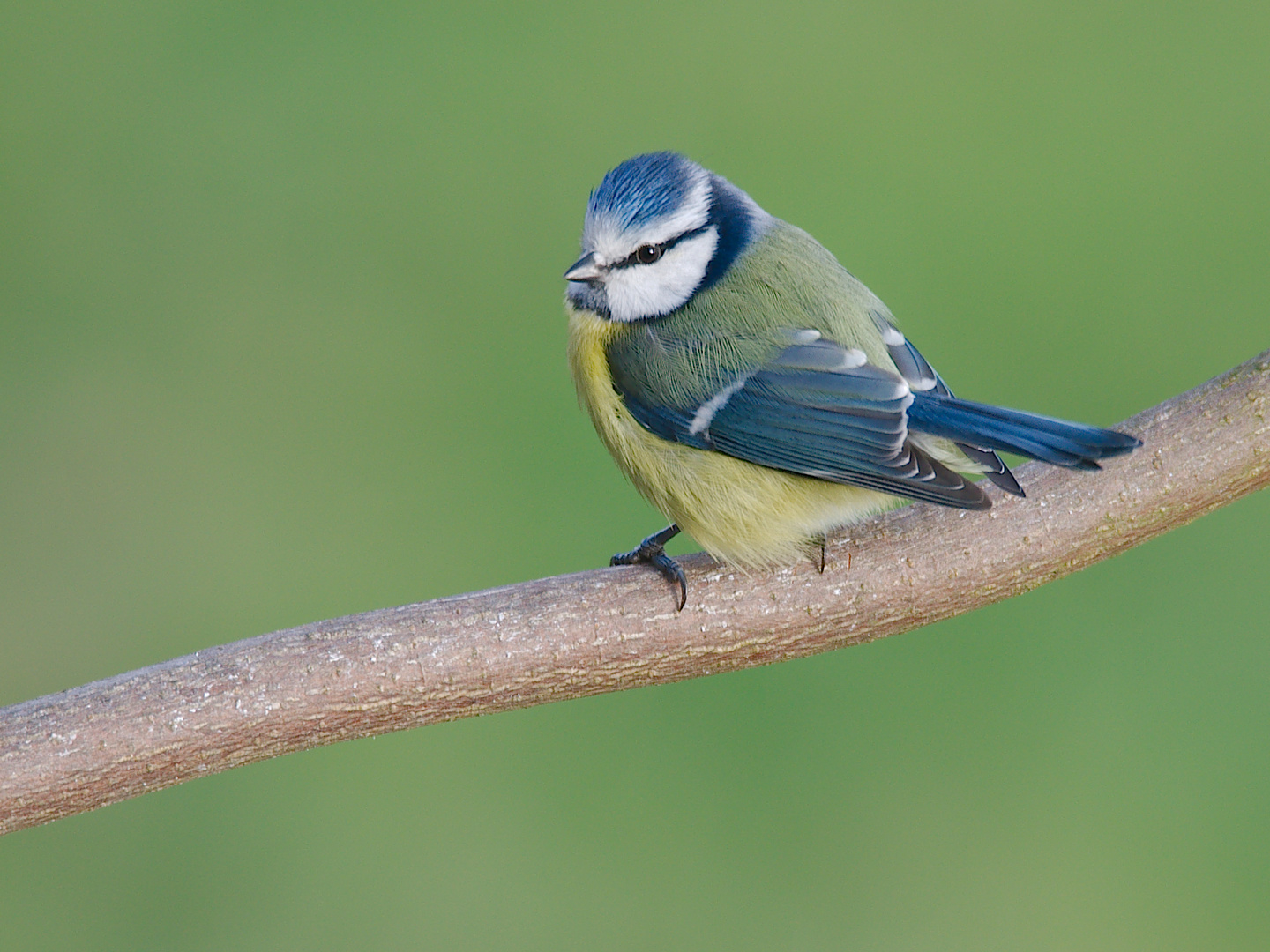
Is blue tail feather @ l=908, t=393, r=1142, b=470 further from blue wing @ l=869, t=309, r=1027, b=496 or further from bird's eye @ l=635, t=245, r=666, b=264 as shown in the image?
bird's eye @ l=635, t=245, r=666, b=264

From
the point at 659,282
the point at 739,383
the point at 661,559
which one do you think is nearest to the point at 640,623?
the point at 661,559

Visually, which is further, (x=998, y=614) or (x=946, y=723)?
(x=998, y=614)

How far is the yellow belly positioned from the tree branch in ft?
0.11

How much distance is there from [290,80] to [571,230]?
0.90 metres

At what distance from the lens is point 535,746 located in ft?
8.54

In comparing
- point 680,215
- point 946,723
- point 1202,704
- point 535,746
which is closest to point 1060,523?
point 680,215

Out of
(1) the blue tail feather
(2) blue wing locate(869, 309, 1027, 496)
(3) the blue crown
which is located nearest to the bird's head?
(3) the blue crown

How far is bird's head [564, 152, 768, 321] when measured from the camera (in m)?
1.64

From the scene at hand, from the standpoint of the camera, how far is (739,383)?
1585 mm

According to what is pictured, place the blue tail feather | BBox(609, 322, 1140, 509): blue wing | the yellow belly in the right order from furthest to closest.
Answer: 1. the yellow belly
2. BBox(609, 322, 1140, 509): blue wing
3. the blue tail feather

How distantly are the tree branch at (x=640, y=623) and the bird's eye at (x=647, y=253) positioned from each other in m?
0.40

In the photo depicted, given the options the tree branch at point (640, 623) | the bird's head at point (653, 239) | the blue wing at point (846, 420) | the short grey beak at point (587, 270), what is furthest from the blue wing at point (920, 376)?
the short grey beak at point (587, 270)

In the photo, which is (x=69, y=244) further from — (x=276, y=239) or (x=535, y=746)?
(x=535, y=746)

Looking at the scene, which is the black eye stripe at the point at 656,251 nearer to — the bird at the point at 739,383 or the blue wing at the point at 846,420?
the bird at the point at 739,383
